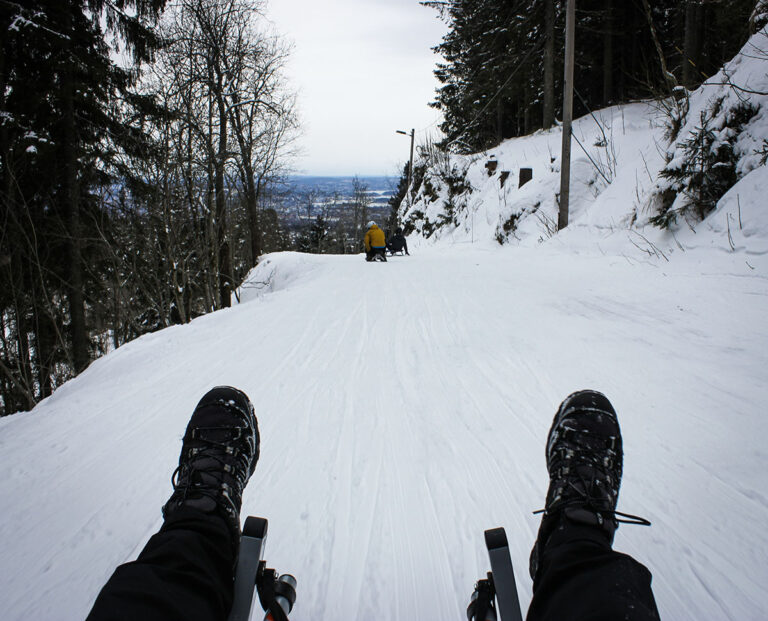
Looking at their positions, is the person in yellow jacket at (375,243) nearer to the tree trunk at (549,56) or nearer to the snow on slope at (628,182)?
the snow on slope at (628,182)

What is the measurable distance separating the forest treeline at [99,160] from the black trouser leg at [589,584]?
997 centimetres

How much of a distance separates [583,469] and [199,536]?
4.92 feet

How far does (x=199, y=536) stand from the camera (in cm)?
132

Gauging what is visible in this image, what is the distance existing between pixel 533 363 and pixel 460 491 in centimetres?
171

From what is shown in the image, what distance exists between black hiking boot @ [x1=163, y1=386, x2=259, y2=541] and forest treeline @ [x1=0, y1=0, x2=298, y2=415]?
27.9ft

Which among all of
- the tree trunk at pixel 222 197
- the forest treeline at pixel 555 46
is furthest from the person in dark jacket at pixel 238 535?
the forest treeline at pixel 555 46

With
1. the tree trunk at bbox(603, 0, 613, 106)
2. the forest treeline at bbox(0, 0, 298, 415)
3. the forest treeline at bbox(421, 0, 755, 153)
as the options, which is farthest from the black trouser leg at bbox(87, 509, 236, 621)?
the tree trunk at bbox(603, 0, 613, 106)

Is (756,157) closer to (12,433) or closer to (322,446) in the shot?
(322,446)

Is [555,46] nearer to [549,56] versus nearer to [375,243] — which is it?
[549,56]

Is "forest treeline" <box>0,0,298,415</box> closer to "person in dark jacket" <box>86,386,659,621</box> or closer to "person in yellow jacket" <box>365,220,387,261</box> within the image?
"person in yellow jacket" <box>365,220,387,261</box>

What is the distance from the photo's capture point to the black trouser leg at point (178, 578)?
1008 mm

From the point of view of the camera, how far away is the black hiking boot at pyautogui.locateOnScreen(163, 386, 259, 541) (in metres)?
1.47

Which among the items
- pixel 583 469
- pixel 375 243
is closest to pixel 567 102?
pixel 375 243

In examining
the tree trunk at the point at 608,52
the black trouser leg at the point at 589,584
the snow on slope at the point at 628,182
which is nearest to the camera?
the black trouser leg at the point at 589,584
